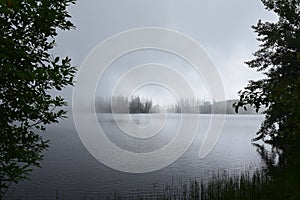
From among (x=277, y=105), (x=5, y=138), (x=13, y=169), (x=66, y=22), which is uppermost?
(x=66, y=22)

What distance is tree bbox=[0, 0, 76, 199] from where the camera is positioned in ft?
13.0

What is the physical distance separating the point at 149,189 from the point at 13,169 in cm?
1619

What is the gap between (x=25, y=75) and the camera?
12.0ft

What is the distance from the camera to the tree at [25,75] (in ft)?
13.0

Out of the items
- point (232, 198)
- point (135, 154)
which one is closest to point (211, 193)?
point (232, 198)

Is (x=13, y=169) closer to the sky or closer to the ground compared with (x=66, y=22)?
closer to the ground

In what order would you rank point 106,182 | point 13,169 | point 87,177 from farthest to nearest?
point 87,177
point 106,182
point 13,169

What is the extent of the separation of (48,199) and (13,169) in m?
15.3

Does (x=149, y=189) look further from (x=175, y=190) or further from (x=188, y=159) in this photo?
(x=188, y=159)

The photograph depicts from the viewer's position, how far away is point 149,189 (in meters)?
18.8

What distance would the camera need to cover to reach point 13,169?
12.9ft

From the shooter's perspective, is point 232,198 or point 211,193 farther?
point 211,193

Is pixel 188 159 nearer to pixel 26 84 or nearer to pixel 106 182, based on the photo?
pixel 106 182

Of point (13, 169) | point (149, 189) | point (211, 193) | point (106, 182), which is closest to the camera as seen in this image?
point (13, 169)
